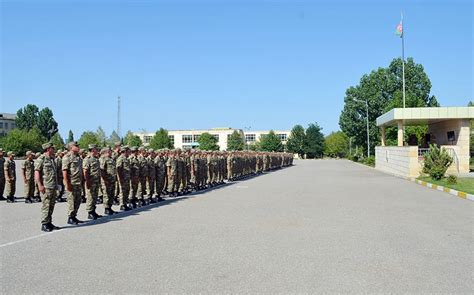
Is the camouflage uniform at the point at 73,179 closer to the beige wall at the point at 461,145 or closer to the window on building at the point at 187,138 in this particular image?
the beige wall at the point at 461,145

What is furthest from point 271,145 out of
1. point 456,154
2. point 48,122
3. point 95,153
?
point 95,153

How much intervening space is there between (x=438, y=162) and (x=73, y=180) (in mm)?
18289

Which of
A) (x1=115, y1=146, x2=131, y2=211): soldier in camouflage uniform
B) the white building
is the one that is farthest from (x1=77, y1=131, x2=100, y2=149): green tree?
(x1=115, y1=146, x2=131, y2=211): soldier in camouflage uniform

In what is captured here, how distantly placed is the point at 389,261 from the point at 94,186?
24.4ft

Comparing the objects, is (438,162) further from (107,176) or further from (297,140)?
(297,140)

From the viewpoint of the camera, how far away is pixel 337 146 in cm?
12406

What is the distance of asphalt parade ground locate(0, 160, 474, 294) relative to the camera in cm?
564

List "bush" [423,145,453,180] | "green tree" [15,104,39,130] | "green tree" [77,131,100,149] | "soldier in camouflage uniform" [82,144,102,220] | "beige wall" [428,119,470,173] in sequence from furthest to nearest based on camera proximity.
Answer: "green tree" [15,104,39,130] → "green tree" [77,131,100,149] → "beige wall" [428,119,470,173] → "bush" [423,145,453,180] → "soldier in camouflage uniform" [82,144,102,220]

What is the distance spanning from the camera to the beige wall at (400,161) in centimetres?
2791

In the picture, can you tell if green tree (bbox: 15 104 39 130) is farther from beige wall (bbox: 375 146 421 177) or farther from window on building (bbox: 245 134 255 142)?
beige wall (bbox: 375 146 421 177)

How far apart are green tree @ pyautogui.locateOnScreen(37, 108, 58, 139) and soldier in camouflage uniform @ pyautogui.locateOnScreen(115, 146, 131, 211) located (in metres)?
103

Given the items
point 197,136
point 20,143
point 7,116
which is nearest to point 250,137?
point 197,136

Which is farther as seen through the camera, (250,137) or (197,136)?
(250,137)

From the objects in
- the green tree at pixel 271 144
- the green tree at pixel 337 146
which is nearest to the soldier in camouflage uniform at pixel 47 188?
the green tree at pixel 271 144
